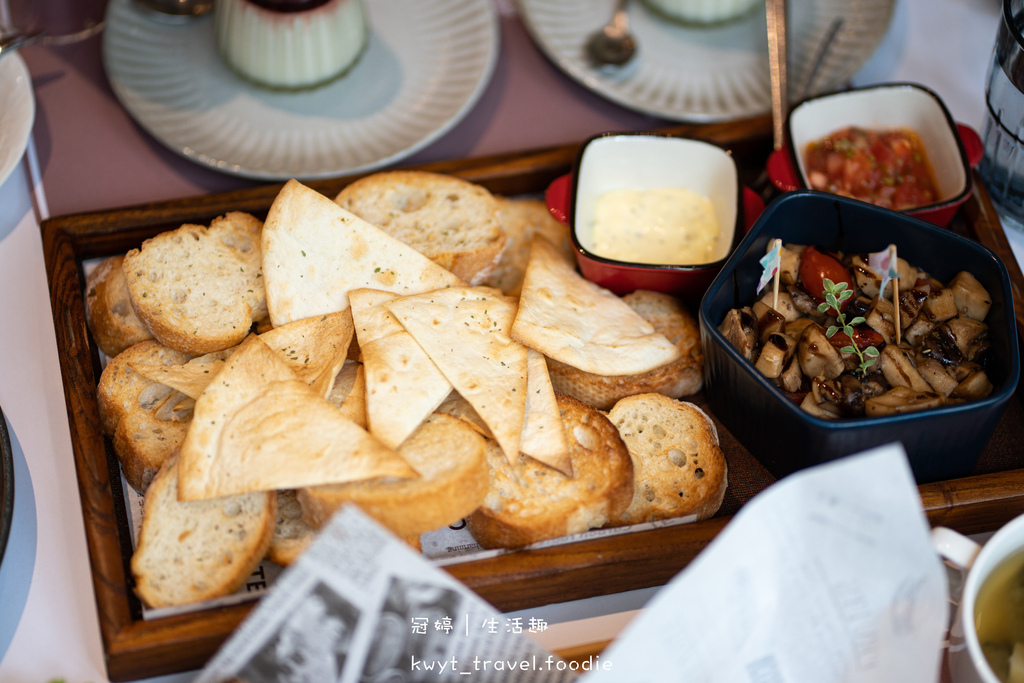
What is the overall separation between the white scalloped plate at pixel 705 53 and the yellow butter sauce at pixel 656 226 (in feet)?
1.17

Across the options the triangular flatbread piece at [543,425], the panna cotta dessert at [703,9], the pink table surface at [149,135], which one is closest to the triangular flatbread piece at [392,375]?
the triangular flatbread piece at [543,425]

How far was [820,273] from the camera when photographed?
172cm

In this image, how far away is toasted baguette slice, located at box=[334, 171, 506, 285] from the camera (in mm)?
1844

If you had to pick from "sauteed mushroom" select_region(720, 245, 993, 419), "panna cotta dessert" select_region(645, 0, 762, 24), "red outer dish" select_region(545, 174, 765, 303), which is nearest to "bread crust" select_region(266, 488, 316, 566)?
"red outer dish" select_region(545, 174, 765, 303)

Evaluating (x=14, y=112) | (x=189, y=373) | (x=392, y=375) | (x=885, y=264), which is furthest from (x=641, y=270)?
(x=14, y=112)

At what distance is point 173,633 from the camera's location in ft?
4.43

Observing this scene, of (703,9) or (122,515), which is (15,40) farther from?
(703,9)

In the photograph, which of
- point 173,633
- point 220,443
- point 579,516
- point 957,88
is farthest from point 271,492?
point 957,88

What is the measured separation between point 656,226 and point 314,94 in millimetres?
991

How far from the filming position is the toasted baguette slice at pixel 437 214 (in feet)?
6.05

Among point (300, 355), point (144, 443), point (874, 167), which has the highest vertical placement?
point (874, 167)

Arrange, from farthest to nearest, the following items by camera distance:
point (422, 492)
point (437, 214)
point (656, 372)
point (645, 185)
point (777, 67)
→ 1. point (777, 67)
2. point (645, 185)
3. point (437, 214)
4. point (656, 372)
5. point (422, 492)

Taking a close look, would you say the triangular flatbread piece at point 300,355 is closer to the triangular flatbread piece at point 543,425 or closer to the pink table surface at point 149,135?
the triangular flatbread piece at point 543,425

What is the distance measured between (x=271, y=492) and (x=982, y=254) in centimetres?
140
